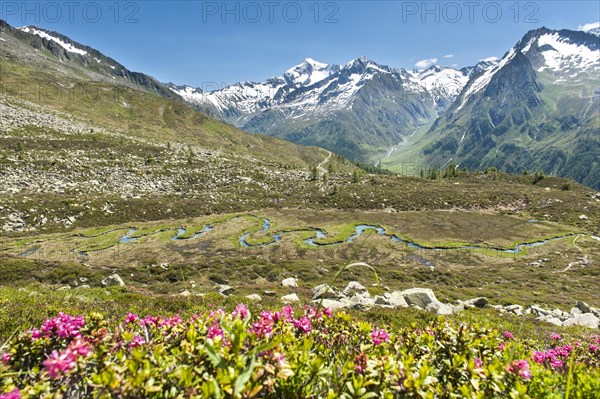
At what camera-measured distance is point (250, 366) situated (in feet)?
7.50

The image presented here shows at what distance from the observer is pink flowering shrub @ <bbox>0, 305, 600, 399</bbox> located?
8.19 ft

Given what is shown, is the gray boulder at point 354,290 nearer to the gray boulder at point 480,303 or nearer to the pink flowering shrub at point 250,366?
the gray boulder at point 480,303

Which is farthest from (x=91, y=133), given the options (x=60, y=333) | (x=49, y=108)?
(x=60, y=333)

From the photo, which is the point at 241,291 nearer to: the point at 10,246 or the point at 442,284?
the point at 442,284

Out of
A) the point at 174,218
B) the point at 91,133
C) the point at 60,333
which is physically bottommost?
the point at 174,218

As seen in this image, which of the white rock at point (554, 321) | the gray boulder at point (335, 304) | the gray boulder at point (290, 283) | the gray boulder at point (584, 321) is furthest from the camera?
the gray boulder at point (290, 283)

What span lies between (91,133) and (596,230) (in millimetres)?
130547

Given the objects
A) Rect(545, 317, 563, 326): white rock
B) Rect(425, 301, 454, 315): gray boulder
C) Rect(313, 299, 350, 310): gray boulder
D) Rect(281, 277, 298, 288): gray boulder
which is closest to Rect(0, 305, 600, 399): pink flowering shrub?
Rect(313, 299, 350, 310): gray boulder

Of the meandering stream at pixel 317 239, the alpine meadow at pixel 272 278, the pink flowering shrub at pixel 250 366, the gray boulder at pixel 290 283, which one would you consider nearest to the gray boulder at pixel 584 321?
the alpine meadow at pixel 272 278

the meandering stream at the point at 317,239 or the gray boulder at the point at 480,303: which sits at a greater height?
the gray boulder at the point at 480,303

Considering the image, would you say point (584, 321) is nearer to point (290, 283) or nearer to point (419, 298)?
point (419, 298)

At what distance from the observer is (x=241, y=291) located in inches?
867

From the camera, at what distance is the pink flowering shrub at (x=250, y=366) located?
250cm

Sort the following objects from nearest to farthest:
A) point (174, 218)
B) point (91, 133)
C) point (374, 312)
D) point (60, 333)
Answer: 1. point (60, 333)
2. point (374, 312)
3. point (174, 218)
4. point (91, 133)
